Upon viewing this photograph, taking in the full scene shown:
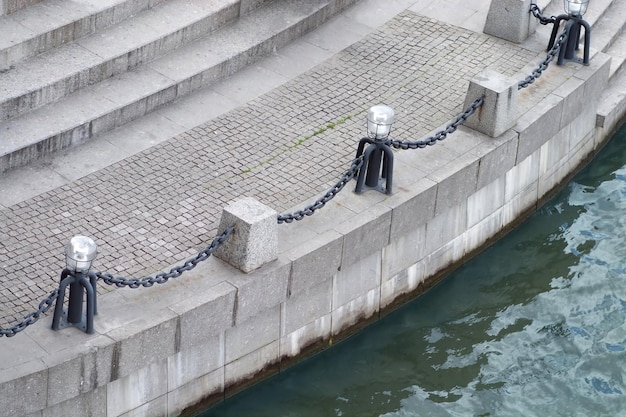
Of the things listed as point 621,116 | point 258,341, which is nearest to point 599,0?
point 621,116

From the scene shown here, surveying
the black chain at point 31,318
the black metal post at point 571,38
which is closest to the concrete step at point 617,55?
the black metal post at point 571,38

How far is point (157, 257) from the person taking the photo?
12.2 meters

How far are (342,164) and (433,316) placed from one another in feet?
5.86

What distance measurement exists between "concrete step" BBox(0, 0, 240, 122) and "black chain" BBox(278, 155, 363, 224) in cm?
299

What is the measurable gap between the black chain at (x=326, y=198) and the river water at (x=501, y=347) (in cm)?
157

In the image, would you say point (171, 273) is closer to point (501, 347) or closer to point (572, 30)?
point (501, 347)

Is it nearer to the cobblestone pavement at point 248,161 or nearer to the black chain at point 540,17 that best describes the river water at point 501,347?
the cobblestone pavement at point 248,161

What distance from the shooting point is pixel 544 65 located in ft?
49.1

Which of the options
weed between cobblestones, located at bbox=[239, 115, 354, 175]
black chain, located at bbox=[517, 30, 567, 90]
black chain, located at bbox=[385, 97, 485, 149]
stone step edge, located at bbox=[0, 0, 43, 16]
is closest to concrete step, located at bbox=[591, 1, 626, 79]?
black chain, located at bbox=[517, 30, 567, 90]

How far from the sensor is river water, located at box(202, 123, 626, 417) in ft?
41.8

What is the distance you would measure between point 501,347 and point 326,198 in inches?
97.8

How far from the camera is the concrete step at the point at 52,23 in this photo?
46.2ft

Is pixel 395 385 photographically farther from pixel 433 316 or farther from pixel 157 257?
pixel 157 257

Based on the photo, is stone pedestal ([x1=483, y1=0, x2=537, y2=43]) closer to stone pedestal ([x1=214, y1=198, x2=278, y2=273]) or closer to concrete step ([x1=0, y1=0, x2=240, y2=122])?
concrete step ([x1=0, y1=0, x2=240, y2=122])
